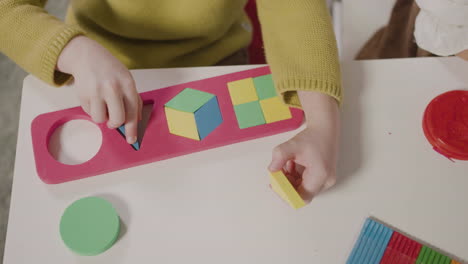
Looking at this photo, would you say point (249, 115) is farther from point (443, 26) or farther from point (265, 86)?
point (443, 26)

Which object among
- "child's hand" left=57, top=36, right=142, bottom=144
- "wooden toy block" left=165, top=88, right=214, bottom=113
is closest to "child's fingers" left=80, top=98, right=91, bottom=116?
"child's hand" left=57, top=36, right=142, bottom=144

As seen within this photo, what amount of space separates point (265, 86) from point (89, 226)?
30cm

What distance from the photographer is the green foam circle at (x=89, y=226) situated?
0.47 meters

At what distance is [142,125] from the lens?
0.56 m

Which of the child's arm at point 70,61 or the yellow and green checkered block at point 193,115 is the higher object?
the child's arm at point 70,61

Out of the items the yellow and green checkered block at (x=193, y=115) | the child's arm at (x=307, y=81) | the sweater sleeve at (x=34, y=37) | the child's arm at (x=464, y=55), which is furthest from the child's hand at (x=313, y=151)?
the sweater sleeve at (x=34, y=37)

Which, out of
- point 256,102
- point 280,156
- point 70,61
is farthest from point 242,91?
point 70,61

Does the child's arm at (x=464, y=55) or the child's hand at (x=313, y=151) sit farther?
the child's arm at (x=464, y=55)

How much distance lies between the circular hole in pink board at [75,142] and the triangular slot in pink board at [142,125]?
0.11 ft

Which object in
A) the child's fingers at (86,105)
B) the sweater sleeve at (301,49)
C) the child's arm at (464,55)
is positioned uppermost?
the sweater sleeve at (301,49)

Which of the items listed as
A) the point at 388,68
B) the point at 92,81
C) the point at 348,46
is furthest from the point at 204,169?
the point at 348,46

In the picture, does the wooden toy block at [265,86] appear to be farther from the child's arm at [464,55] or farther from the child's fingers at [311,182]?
the child's arm at [464,55]

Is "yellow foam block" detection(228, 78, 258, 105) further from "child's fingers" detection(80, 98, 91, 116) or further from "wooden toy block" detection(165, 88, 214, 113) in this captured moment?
"child's fingers" detection(80, 98, 91, 116)

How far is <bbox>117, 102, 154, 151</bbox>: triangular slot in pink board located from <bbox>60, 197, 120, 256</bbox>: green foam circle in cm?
8
